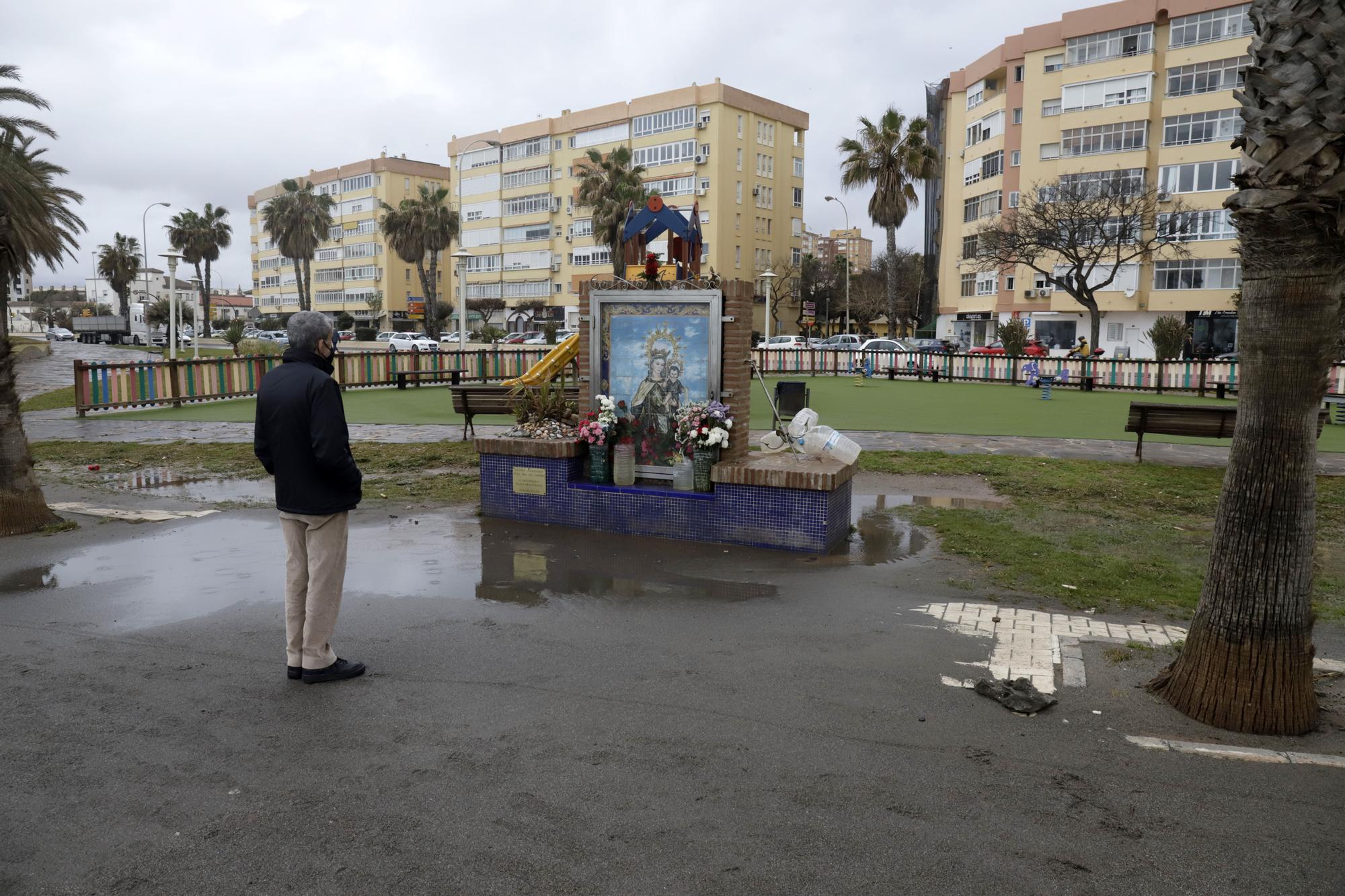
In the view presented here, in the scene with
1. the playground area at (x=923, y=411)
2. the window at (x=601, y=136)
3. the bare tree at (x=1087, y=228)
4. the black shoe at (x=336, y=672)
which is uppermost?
the window at (x=601, y=136)

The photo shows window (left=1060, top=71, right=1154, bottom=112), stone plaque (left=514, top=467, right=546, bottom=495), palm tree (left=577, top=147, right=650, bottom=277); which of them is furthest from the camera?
palm tree (left=577, top=147, right=650, bottom=277)

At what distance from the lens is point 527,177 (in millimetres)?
86188

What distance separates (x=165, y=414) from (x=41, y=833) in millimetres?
20338

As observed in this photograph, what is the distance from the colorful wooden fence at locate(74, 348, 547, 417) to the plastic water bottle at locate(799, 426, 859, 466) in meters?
15.0

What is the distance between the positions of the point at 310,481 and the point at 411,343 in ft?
199

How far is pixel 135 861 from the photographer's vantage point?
135 inches

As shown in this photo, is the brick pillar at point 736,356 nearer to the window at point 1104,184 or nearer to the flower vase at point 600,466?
the flower vase at point 600,466

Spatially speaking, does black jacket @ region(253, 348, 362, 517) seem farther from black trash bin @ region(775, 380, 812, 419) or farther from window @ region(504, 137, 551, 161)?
window @ region(504, 137, 551, 161)

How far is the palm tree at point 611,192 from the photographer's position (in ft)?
189

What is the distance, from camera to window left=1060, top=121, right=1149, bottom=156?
180 ft

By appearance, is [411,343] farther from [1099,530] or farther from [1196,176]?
[1099,530]

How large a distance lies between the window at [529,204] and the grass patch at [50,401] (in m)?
59.9

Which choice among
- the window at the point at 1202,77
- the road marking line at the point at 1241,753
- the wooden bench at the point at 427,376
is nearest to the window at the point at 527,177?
the window at the point at 1202,77

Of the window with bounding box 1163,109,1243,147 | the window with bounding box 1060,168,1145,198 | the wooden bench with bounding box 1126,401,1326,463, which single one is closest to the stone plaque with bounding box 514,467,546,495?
the wooden bench with bounding box 1126,401,1326,463
